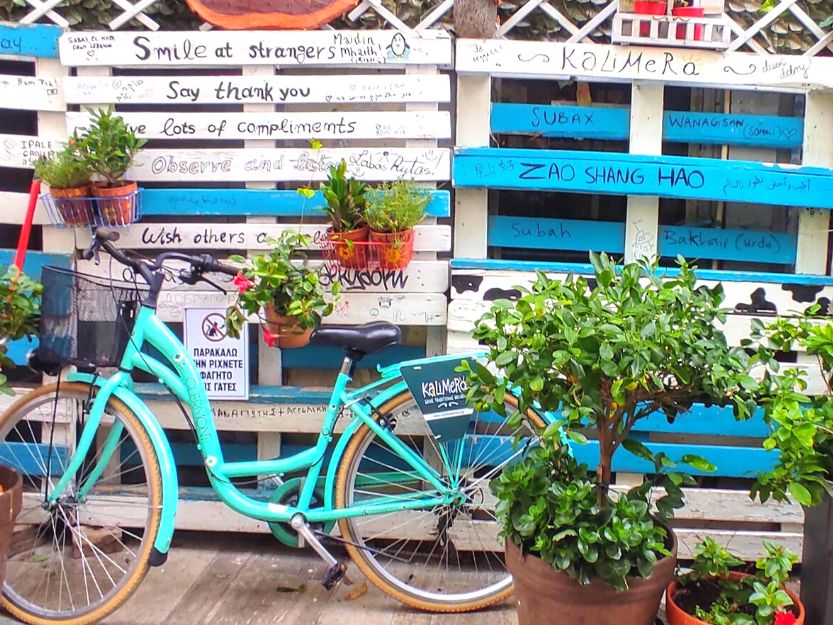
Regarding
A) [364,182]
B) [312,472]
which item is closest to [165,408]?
[312,472]

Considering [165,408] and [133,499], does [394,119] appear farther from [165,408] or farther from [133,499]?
[133,499]

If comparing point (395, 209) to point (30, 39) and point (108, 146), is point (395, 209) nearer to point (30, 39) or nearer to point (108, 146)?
point (108, 146)

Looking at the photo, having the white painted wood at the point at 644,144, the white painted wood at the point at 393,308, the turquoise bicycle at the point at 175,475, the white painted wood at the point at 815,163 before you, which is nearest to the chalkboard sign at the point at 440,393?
the turquoise bicycle at the point at 175,475

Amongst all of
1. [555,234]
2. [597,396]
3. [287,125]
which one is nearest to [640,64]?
[555,234]

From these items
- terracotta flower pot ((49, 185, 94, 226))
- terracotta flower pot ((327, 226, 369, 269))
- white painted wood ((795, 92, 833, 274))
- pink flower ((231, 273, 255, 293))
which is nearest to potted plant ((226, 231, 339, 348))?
pink flower ((231, 273, 255, 293))

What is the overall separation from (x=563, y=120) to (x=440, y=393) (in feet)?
4.06

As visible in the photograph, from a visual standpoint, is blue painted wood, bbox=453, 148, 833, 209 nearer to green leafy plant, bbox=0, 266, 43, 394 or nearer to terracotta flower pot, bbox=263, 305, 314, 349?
terracotta flower pot, bbox=263, 305, 314, 349

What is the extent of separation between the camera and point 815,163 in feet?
11.9

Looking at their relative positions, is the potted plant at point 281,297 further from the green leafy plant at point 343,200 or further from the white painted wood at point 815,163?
the white painted wood at point 815,163

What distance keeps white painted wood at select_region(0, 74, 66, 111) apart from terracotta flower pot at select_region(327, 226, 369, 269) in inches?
51.1

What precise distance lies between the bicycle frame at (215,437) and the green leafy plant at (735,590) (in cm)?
96

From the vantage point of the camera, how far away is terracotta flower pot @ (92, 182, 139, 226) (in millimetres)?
3498

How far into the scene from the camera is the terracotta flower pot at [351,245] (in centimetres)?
343

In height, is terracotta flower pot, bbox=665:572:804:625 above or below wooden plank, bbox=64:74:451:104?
below
